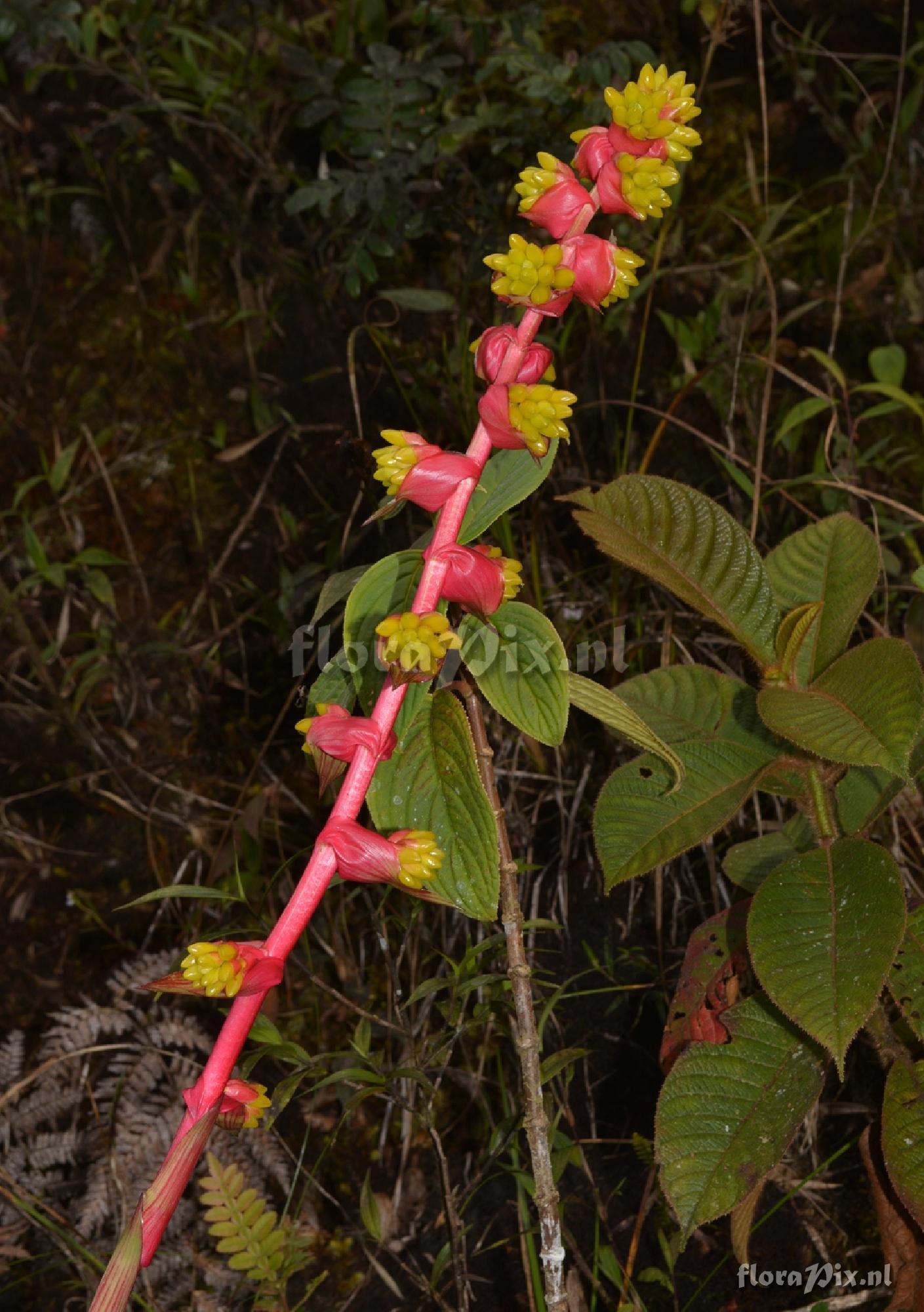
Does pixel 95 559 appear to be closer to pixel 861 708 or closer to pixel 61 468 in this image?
pixel 61 468

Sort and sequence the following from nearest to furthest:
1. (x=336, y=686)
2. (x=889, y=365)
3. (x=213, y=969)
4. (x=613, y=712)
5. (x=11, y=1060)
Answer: (x=213, y=969)
(x=613, y=712)
(x=336, y=686)
(x=11, y=1060)
(x=889, y=365)

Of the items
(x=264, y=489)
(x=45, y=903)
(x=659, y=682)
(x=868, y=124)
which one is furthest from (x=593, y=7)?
(x=45, y=903)

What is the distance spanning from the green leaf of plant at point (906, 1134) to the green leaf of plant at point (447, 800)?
51 centimetres

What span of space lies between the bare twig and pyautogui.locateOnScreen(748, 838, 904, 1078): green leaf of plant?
216mm

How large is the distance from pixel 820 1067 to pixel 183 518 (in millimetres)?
Result: 1639

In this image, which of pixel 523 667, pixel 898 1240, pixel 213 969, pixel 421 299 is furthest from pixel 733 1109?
pixel 421 299

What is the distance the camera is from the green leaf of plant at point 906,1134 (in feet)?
3.44

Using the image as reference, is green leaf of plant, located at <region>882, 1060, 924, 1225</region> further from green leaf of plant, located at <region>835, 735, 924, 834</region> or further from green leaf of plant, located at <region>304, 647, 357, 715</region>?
green leaf of plant, located at <region>304, 647, 357, 715</region>

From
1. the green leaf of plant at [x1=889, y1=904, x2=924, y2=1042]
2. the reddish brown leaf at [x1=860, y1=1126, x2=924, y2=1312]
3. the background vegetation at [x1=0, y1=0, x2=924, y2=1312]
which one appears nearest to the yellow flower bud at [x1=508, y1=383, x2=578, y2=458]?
the background vegetation at [x1=0, y1=0, x2=924, y2=1312]

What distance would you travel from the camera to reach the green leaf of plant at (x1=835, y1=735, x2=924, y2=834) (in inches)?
46.1

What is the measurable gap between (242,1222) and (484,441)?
3.12ft

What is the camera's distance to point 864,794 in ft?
3.93

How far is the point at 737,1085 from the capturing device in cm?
111

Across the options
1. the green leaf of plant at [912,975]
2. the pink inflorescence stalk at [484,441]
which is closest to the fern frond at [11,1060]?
the pink inflorescence stalk at [484,441]
